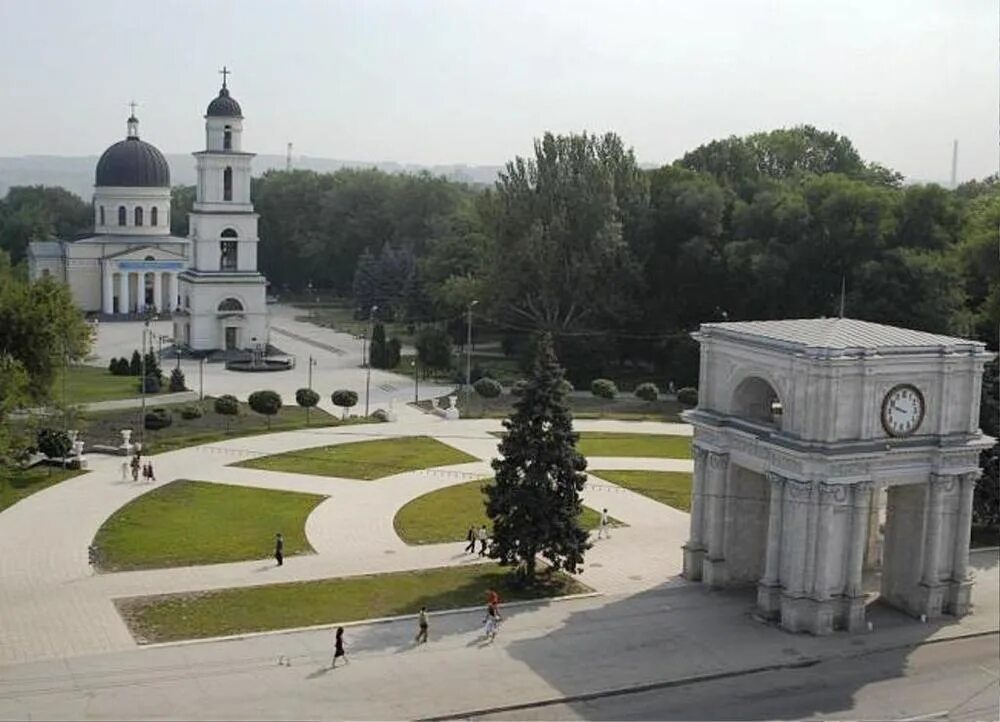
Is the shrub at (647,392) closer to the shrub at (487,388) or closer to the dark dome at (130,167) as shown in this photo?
the shrub at (487,388)

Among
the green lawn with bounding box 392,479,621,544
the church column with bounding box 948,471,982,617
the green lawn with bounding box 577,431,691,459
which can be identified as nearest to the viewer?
the church column with bounding box 948,471,982,617

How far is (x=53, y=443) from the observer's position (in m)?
43.9

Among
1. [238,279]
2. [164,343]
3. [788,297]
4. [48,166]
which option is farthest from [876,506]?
[48,166]

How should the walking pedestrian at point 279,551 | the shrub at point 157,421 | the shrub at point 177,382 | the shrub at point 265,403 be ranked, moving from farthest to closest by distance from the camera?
1. the shrub at point 177,382
2. the shrub at point 265,403
3. the shrub at point 157,421
4. the walking pedestrian at point 279,551

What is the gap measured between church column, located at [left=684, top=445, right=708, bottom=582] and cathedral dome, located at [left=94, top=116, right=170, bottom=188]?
72.5 m

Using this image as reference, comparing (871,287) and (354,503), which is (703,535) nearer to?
(354,503)

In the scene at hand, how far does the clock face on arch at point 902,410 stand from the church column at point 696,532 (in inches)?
198

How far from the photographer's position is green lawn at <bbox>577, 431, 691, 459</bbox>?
163 feet

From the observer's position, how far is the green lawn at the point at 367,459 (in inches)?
1772

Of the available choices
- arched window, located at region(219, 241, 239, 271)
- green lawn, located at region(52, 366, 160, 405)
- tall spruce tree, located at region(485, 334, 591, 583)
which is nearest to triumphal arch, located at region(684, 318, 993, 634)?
tall spruce tree, located at region(485, 334, 591, 583)

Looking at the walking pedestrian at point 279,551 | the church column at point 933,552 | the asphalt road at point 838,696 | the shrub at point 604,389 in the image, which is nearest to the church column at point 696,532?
the church column at point 933,552

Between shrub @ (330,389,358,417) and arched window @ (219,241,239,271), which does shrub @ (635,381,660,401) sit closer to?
shrub @ (330,389,358,417)

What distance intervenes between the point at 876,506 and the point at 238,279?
157 feet

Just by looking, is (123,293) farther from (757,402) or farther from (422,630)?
(422,630)
